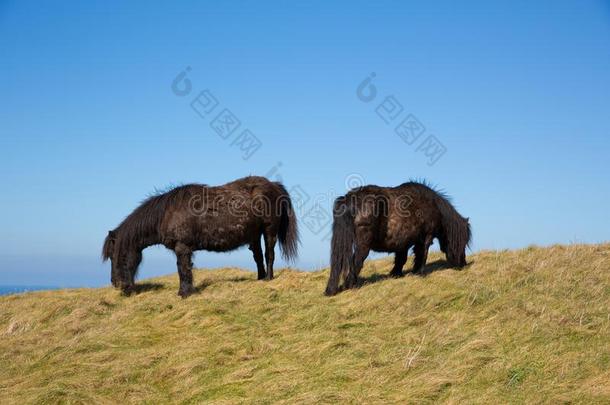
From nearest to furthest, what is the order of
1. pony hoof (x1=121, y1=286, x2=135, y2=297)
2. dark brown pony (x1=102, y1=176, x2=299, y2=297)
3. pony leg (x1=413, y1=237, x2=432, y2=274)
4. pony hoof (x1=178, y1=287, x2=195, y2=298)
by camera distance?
pony leg (x1=413, y1=237, x2=432, y2=274) → pony hoof (x1=178, y1=287, x2=195, y2=298) → dark brown pony (x1=102, y1=176, x2=299, y2=297) → pony hoof (x1=121, y1=286, x2=135, y2=297)

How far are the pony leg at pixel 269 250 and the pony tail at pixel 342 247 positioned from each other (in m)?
2.92

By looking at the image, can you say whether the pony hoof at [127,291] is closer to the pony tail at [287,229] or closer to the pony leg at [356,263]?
the pony tail at [287,229]

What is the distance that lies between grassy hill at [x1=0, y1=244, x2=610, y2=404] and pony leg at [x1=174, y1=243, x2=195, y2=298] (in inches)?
11.6

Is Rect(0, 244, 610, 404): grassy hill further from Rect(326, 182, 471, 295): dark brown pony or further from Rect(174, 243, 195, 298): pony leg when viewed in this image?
Rect(326, 182, 471, 295): dark brown pony

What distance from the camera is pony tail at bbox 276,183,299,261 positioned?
494 inches

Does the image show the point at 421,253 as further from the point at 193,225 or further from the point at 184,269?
the point at 184,269

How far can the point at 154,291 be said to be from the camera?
1193 centimetres

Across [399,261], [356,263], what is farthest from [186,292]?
[399,261]

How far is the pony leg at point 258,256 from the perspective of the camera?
40.4ft

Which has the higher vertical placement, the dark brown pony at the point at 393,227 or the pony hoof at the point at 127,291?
the dark brown pony at the point at 393,227

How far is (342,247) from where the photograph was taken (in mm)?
9352

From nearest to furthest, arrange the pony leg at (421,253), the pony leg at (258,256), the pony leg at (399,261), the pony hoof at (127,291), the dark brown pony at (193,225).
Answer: the pony leg at (421,253) → the pony leg at (399,261) → the dark brown pony at (193,225) → the pony hoof at (127,291) → the pony leg at (258,256)

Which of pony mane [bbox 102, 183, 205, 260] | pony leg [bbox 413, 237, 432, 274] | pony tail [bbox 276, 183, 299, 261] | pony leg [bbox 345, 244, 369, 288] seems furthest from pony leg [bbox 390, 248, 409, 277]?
pony mane [bbox 102, 183, 205, 260]

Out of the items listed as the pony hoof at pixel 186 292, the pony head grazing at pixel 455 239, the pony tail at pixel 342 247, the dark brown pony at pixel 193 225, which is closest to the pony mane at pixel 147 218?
the dark brown pony at pixel 193 225
